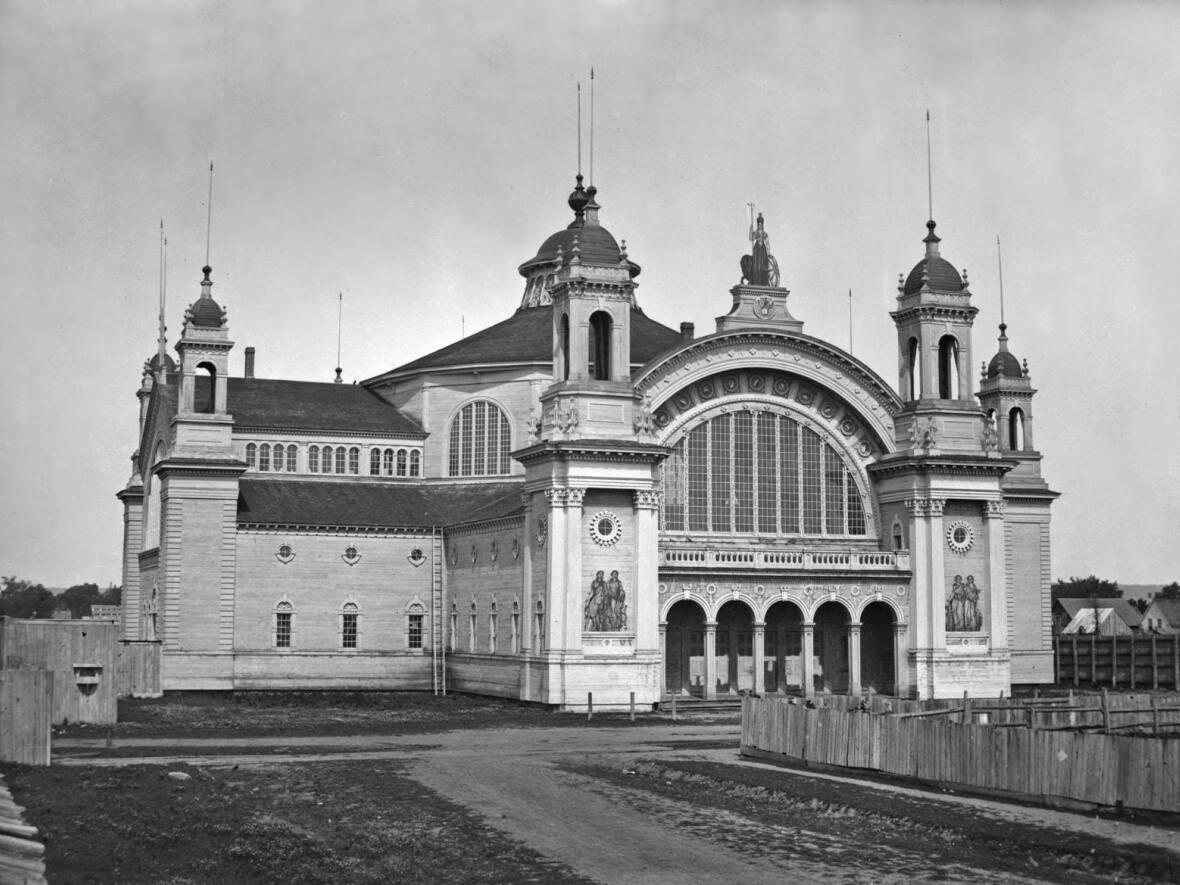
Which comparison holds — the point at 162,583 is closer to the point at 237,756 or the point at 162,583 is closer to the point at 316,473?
the point at 316,473

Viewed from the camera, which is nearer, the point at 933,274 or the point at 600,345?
the point at 600,345

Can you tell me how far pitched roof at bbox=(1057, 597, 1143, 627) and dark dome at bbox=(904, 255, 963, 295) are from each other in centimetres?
7574

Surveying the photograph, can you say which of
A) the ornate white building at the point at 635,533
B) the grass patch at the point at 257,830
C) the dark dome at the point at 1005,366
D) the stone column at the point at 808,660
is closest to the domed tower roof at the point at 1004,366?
the dark dome at the point at 1005,366

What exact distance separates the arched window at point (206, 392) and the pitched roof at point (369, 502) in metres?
4.03

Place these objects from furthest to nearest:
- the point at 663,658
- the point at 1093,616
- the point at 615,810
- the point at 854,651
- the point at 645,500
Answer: the point at 1093,616 → the point at 854,651 → the point at 663,658 → the point at 645,500 → the point at 615,810

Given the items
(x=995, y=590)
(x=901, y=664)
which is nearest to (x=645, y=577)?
(x=901, y=664)

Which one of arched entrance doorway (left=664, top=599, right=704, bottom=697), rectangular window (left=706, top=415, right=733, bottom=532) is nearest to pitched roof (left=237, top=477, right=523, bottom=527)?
rectangular window (left=706, top=415, right=733, bottom=532)

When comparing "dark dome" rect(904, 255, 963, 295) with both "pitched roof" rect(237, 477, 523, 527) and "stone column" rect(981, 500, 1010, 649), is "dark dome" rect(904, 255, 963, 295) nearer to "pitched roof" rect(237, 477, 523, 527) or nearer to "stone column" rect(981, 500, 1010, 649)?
"stone column" rect(981, 500, 1010, 649)

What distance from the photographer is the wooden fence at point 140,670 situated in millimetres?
65688

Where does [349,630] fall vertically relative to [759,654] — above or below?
above

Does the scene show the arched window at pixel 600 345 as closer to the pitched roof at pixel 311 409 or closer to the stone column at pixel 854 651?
the stone column at pixel 854 651

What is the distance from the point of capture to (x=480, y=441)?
263 ft

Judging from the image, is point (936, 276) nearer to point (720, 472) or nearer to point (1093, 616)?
point (720, 472)

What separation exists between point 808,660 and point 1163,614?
291 feet
